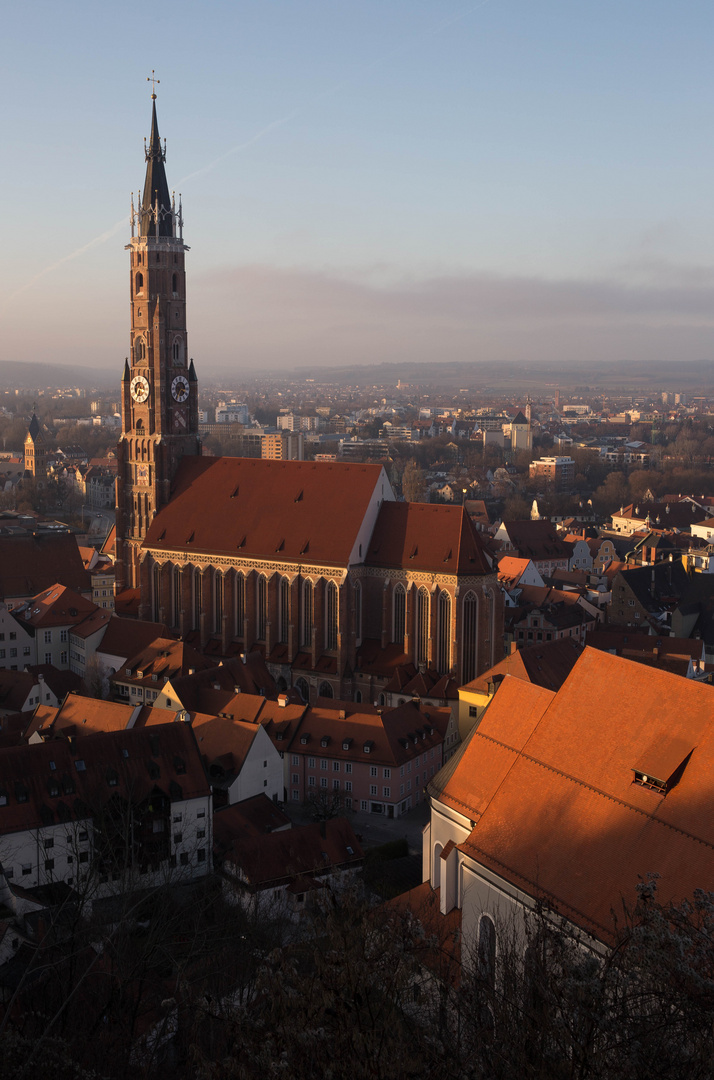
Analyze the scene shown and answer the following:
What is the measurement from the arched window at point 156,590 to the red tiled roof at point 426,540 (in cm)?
1509

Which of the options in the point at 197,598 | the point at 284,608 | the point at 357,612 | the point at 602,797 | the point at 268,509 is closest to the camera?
the point at 602,797

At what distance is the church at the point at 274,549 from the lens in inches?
2406

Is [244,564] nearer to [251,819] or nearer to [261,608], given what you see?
[261,608]

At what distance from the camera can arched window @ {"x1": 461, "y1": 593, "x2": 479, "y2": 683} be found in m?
60.8

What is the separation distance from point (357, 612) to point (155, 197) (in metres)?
32.2

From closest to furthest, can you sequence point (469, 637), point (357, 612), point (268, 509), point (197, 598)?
point (469, 637)
point (357, 612)
point (268, 509)
point (197, 598)

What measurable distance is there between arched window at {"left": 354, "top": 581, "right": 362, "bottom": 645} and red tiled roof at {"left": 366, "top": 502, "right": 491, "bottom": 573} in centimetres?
162

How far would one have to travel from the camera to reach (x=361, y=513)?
63.2 meters

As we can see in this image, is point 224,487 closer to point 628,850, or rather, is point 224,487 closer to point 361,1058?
point 628,850

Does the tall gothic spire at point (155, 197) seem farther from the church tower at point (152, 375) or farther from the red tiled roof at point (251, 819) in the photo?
the red tiled roof at point (251, 819)

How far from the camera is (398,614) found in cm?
6303

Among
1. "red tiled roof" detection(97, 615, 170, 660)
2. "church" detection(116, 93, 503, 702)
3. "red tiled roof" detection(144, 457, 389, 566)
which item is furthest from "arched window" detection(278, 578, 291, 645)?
"red tiled roof" detection(97, 615, 170, 660)

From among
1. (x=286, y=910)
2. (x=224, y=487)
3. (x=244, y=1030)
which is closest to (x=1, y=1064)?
(x=244, y=1030)

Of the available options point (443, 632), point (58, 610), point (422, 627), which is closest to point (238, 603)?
point (58, 610)
